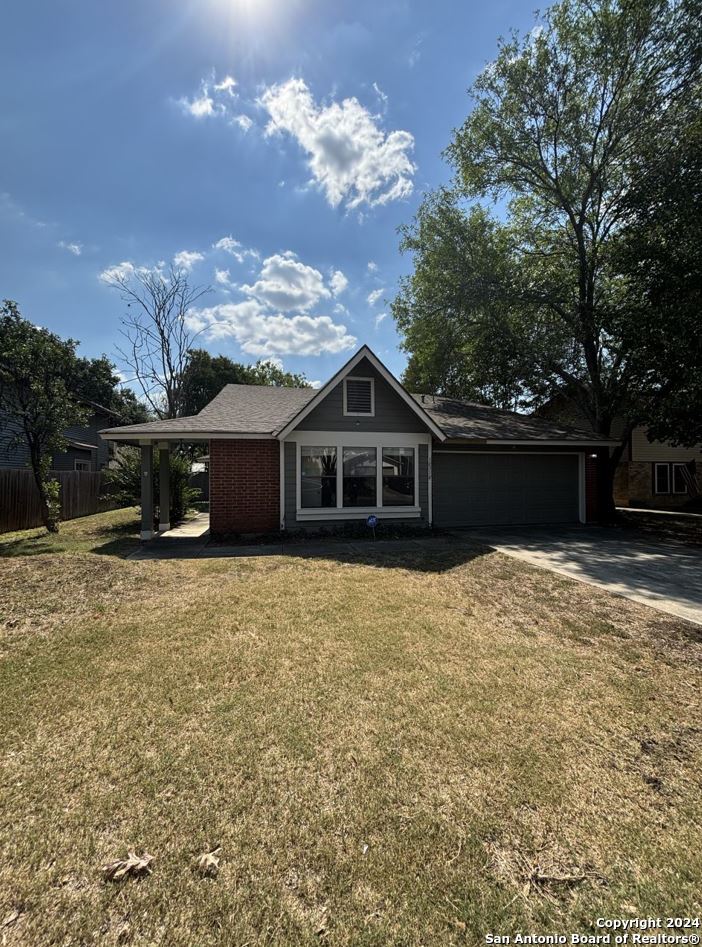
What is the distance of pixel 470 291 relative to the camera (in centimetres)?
1600

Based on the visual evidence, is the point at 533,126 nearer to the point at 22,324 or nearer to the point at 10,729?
the point at 22,324

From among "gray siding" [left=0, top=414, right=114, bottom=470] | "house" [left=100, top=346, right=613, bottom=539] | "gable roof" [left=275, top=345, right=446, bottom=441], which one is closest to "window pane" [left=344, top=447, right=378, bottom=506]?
"house" [left=100, top=346, right=613, bottom=539]

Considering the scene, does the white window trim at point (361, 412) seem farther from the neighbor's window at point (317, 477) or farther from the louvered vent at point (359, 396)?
the neighbor's window at point (317, 477)

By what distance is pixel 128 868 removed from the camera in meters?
2.01

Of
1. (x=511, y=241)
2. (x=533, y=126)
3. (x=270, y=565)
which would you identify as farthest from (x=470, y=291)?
(x=270, y=565)

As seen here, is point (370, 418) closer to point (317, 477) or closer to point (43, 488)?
point (317, 477)

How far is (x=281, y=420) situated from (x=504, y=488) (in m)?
7.37

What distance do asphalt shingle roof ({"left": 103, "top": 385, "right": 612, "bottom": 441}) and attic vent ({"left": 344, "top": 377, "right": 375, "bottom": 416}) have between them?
4.01 feet

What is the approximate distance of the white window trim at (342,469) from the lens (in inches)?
443

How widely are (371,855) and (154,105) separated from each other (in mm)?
14263

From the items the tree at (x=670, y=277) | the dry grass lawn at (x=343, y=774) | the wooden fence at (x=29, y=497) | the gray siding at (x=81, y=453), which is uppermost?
the tree at (x=670, y=277)

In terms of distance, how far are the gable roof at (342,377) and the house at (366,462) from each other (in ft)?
0.10

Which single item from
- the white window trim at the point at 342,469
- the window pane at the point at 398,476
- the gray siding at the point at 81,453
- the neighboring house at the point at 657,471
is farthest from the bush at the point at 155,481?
the neighboring house at the point at 657,471

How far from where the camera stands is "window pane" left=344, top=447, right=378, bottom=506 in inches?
458
